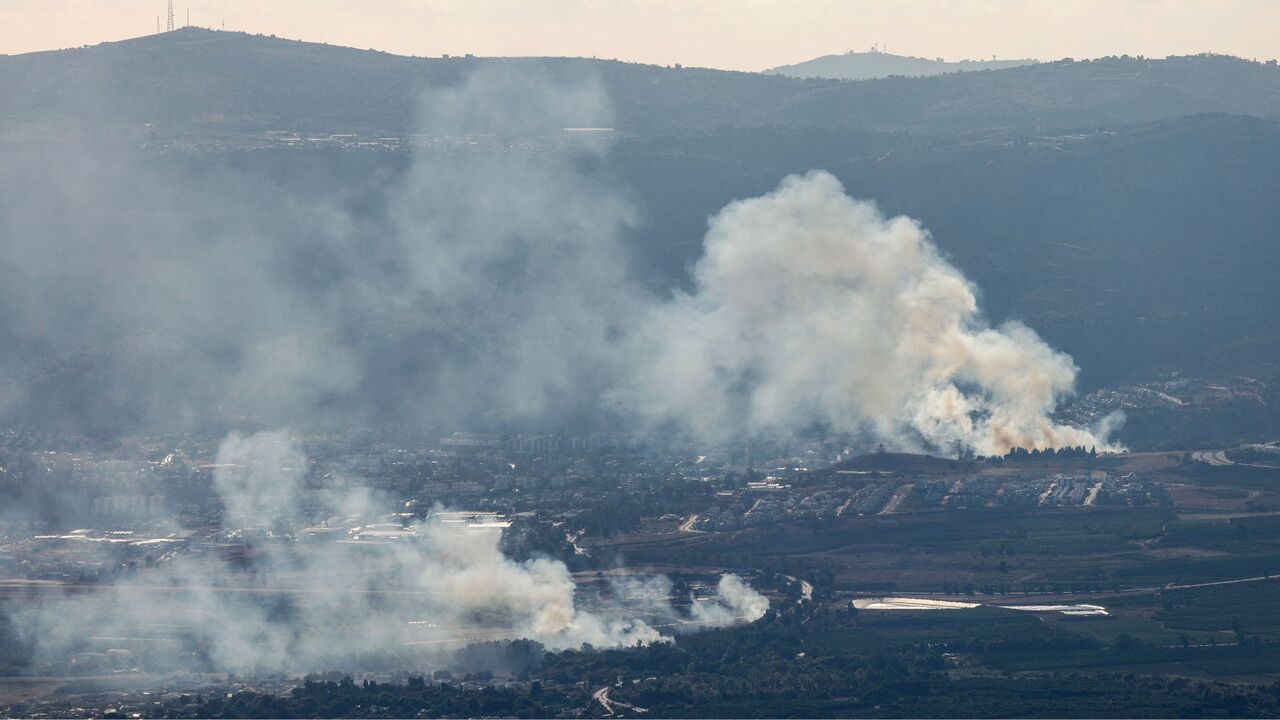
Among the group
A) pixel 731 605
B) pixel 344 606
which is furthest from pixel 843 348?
pixel 344 606

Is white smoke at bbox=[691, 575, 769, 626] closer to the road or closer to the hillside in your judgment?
the road

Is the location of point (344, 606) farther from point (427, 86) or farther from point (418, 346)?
point (427, 86)

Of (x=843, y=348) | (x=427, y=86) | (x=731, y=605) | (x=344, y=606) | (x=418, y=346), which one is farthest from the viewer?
(x=427, y=86)

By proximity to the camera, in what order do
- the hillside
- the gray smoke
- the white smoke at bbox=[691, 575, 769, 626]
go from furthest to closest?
the hillside → the gray smoke → the white smoke at bbox=[691, 575, 769, 626]

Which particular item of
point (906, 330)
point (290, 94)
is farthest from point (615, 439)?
point (290, 94)

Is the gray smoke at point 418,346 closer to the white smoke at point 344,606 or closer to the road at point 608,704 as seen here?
the white smoke at point 344,606

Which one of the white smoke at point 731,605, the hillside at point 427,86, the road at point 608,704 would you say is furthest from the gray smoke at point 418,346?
the hillside at point 427,86

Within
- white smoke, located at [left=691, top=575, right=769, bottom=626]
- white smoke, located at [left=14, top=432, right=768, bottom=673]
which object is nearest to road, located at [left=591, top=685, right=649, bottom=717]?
white smoke, located at [left=14, top=432, right=768, bottom=673]

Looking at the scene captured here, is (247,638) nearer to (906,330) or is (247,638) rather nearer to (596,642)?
(596,642)
